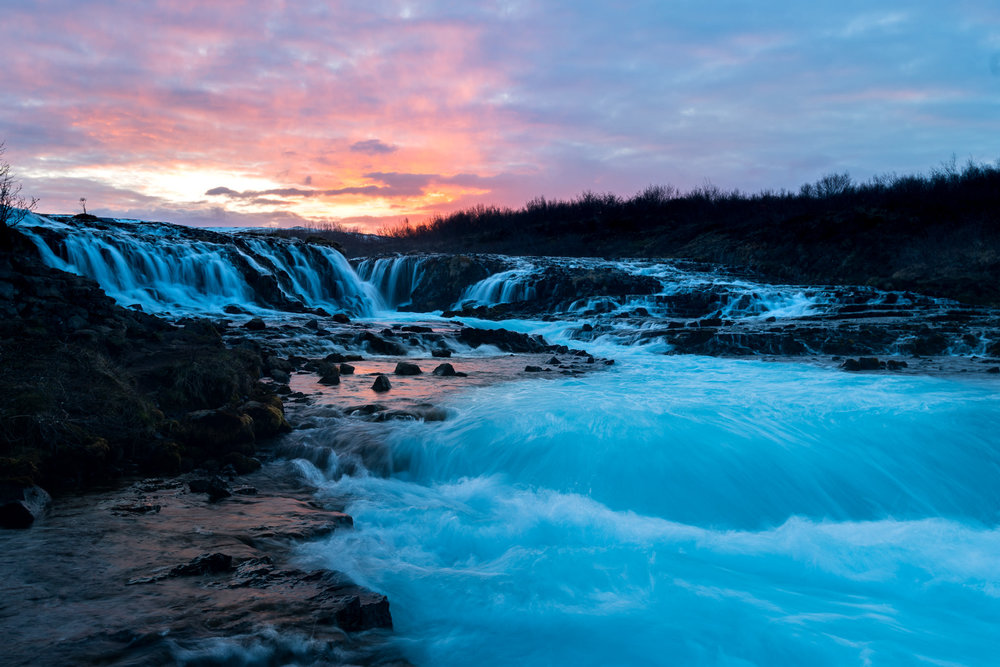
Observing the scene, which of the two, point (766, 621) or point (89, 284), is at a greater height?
point (89, 284)

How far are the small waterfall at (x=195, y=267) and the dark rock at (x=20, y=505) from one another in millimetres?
16880

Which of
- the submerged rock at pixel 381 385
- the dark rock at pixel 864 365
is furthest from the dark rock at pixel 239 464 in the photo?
the dark rock at pixel 864 365

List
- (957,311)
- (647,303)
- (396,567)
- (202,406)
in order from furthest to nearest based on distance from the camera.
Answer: (647,303)
(957,311)
(202,406)
(396,567)

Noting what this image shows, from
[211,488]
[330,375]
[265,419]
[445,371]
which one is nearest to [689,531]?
[211,488]

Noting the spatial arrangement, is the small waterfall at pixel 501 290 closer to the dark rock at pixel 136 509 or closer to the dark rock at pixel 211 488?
the dark rock at pixel 211 488

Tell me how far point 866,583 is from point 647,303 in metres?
20.3

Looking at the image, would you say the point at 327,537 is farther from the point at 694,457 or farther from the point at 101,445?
the point at 694,457

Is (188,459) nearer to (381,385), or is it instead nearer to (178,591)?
(178,591)

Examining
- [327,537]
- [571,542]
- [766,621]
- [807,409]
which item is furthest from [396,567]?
[807,409]

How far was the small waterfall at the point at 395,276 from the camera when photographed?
102ft

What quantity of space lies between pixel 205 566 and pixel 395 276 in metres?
28.5

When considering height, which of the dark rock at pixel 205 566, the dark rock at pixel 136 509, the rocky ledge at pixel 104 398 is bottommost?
the dark rock at pixel 205 566

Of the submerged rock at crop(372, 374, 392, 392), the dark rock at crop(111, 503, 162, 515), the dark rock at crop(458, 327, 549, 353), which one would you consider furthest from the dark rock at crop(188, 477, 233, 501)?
the dark rock at crop(458, 327, 549, 353)

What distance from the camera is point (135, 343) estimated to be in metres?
9.35
